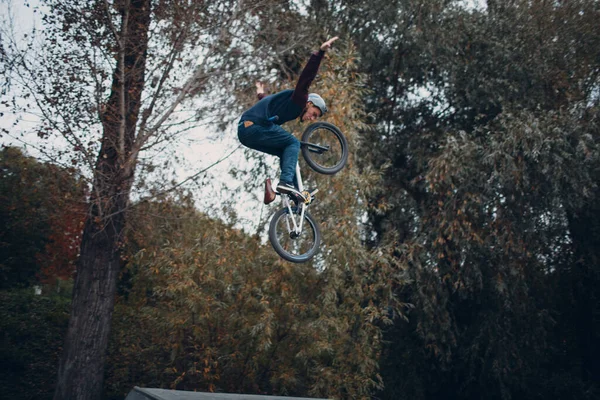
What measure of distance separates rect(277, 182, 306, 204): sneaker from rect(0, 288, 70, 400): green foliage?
9504mm

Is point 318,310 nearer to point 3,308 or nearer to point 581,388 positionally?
point 581,388

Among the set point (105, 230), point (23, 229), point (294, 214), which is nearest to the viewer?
point (294, 214)

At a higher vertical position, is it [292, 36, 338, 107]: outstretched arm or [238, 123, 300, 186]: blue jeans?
[292, 36, 338, 107]: outstretched arm

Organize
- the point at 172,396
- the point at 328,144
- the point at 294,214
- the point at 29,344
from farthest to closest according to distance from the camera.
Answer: the point at 29,344 < the point at 328,144 < the point at 294,214 < the point at 172,396

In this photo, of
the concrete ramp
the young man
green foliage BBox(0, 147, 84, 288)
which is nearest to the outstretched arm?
the young man

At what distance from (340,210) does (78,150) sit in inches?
160

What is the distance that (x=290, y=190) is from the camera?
5562mm

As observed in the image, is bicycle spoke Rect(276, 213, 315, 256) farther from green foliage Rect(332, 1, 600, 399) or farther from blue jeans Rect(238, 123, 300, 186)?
blue jeans Rect(238, 123, 300, 186)

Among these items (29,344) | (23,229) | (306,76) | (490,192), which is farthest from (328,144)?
(23,229)

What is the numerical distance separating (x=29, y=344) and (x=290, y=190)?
11027 mm

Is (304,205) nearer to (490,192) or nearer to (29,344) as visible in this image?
(490,192)

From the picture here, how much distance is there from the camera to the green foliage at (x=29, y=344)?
12.9 metres

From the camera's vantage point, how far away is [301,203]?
5730 millimetres

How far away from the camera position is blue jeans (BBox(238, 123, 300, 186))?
5484 millimetres
